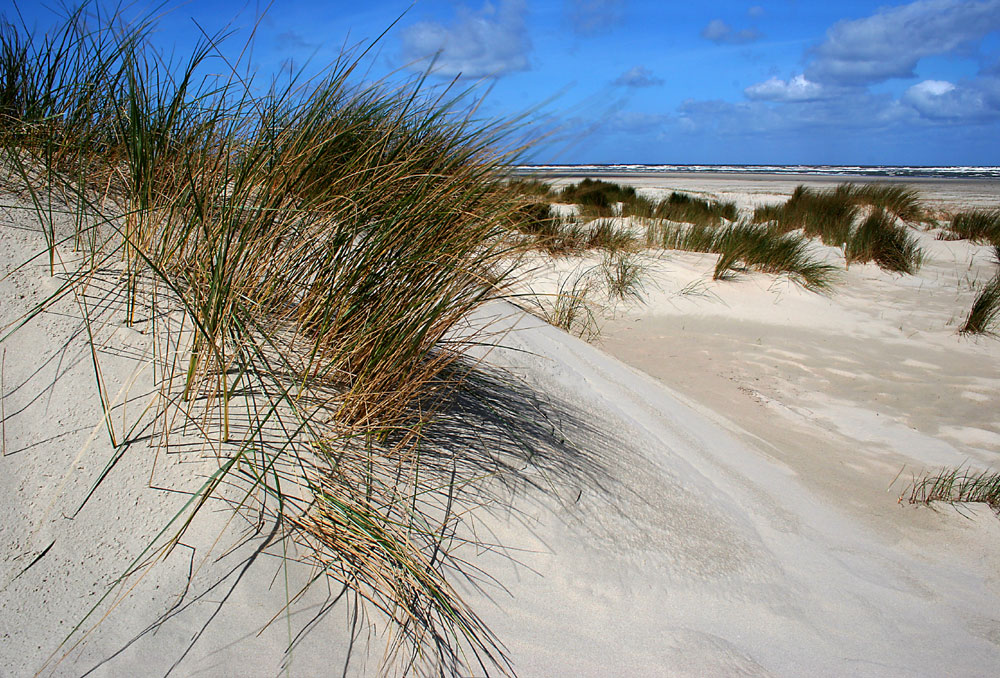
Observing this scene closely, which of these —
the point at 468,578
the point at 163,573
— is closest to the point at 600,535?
the point at 468,578

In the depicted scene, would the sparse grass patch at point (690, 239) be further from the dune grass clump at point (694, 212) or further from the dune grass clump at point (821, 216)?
the dune grass clump at point (821, 216)

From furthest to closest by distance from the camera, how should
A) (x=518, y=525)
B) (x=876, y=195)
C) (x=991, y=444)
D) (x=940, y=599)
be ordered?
(x=876, y=195) → (x=991, y=444) → (x=940, y=599) → (x=518, y=525)

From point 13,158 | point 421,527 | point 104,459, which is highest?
point 13,158

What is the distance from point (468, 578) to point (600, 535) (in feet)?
1.39

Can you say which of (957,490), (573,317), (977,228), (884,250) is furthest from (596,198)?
(957,490)

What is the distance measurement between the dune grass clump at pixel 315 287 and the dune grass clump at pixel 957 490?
233 centimetres

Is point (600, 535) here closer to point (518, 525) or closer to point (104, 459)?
point (518, 525)

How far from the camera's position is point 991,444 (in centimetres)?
358

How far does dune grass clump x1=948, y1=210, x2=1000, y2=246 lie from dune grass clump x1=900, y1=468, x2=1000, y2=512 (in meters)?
8.53

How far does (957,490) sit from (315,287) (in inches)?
119

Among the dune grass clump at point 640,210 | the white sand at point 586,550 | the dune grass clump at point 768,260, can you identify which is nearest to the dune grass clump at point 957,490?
the white sand at point 586,550

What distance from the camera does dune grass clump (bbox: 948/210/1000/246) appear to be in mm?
9602

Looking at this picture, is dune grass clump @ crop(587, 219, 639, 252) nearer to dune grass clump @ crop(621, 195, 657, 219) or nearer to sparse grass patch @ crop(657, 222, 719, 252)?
sparse grass patch @ crop(657, 222, 719, 252)

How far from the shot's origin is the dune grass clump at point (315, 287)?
1290mm
